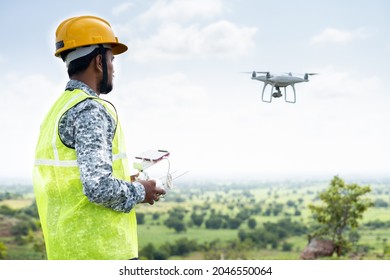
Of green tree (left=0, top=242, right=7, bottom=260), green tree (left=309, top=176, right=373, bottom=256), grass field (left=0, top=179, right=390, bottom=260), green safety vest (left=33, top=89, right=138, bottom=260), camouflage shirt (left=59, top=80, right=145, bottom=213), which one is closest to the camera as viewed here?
camouflage shirt (left=59, top=80, right=145, bottom=213)

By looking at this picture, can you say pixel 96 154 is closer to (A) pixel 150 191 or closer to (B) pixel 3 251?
(A) pixel 150 191

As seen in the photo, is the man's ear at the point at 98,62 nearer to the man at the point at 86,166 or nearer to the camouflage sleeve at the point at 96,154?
the man at the point at 86,166

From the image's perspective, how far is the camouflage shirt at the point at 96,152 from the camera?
4.75ft

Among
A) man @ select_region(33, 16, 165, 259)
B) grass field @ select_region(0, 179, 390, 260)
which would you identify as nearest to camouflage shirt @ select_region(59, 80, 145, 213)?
man @ select_region(33, 16, 165, 259)

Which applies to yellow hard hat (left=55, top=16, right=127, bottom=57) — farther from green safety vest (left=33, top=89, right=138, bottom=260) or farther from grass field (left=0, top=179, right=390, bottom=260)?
grass field (left=0, top=179, right=390, bottom=260)

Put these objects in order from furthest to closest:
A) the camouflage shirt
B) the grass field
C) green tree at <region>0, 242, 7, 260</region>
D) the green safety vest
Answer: the grass field, green tree at <region>0, 242, 7, 260</region>, the green safety vest, the camouflage shirt

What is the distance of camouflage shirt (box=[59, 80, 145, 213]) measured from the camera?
1449 mm

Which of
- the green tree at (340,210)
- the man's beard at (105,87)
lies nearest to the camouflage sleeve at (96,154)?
the man's beard at (105,87)

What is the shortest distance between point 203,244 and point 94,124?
2378cm

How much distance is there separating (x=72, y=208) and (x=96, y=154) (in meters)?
0.21

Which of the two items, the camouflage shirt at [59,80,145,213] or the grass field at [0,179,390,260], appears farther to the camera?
the grass field at [0,179,390,260]

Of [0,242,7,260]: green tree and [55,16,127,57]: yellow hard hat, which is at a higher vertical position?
[55,16,127,57]: yellow hard hat
